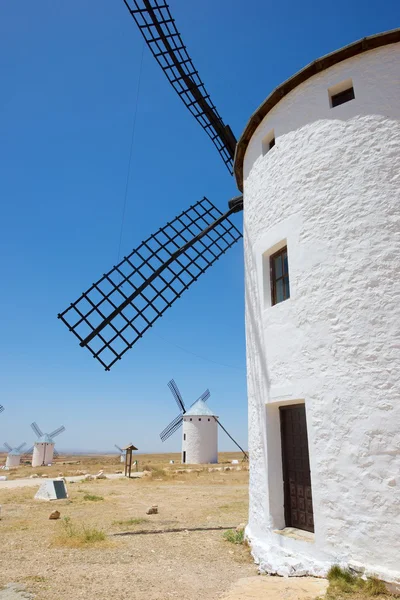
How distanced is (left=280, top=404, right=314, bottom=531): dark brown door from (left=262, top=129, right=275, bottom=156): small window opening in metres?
5.53

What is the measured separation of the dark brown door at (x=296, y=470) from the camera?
259 inches

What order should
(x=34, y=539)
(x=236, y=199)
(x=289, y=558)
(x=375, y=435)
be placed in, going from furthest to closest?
(x=236, y=199), (x=34, y=539), (x=289, y=558), (x=375, y=435)

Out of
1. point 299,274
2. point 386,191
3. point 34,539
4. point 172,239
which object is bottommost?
point 34,539

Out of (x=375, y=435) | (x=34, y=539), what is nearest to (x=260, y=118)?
(x=375, y=435)

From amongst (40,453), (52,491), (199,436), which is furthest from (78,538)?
(40,453)

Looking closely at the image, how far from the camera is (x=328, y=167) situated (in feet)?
22.6

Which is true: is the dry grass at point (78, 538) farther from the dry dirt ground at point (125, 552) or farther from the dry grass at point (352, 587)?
the dry grass at point (352, 587)

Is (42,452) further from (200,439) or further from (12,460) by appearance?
(200,439)

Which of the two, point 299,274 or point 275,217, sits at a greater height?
point 275,217

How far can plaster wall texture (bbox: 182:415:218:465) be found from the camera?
34.7 meters

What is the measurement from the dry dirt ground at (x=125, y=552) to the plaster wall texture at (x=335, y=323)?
121 centimetres

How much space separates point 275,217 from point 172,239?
5679 millimetres

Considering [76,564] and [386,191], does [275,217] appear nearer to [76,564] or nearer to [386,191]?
[386,191]

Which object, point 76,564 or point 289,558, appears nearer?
point 289,558
